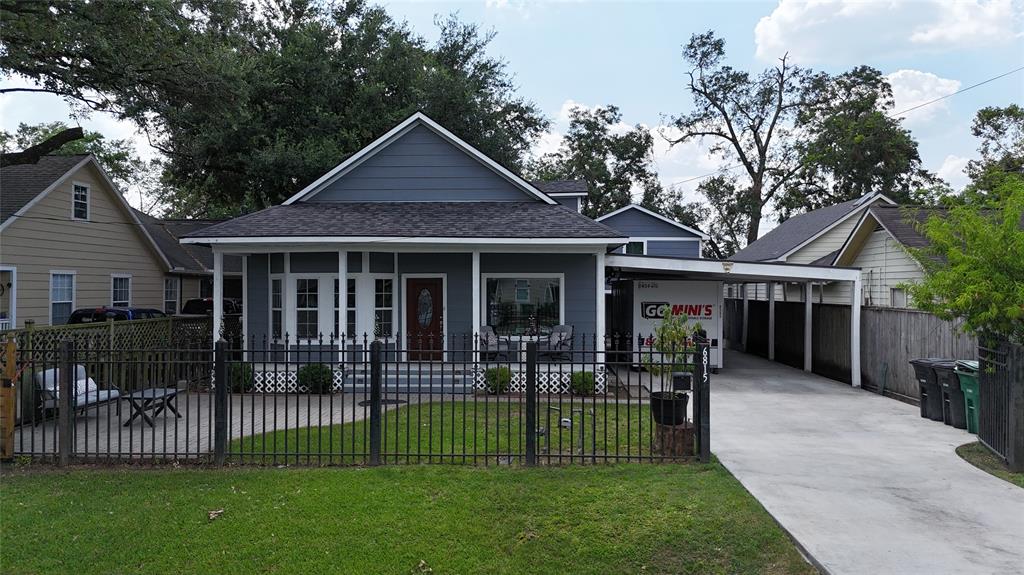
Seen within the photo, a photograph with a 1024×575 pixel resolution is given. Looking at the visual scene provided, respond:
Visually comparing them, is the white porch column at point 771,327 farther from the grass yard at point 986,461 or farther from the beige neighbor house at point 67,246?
the beige neighbor house at point 67,246

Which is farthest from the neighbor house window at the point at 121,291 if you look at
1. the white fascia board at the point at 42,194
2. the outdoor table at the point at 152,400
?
the outdoor table at the point at 152,400

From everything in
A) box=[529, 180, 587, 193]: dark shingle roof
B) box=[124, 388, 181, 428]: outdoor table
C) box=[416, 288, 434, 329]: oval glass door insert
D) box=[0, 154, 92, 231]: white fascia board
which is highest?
box=[529, 180, 587, 193]: dark shingle roof

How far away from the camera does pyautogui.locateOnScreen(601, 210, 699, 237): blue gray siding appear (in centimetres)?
2902

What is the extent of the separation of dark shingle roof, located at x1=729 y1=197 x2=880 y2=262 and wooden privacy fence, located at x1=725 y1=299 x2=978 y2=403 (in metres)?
3.35

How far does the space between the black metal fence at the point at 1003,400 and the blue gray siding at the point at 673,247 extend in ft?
68.6

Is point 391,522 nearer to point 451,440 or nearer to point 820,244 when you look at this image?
point 451,440

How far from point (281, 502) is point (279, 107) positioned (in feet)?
62.7

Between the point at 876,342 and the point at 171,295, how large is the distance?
22.5 m

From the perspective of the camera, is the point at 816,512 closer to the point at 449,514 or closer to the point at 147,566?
the point at 449,514

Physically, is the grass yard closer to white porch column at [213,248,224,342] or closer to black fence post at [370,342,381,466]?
black fence post at [370,342,381,466]

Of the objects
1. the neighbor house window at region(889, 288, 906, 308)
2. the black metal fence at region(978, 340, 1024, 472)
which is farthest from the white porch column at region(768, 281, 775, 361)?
the black metal fence at region(978, 340, 1024, 472)

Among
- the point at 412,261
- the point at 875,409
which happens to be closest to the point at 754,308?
the point at 875,409

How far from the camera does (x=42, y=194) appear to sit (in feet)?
52.7

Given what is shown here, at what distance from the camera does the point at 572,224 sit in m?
13.8
